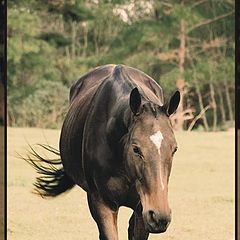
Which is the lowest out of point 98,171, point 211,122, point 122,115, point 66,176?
point 211,122

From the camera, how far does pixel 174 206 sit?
6.98 meters

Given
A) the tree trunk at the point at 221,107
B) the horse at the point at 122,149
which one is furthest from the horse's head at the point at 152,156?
the tree trunk at the point at 221,107

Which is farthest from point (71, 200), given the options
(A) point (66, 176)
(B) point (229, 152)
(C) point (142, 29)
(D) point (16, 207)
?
(C) point (142, 29)

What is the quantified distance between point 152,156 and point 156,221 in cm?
28

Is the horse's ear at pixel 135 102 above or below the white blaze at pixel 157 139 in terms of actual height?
above

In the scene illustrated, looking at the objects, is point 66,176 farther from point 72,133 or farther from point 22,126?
point 22,126

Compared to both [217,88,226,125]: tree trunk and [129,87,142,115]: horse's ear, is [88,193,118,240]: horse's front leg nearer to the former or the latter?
[129,87,142,115]: horse's ear

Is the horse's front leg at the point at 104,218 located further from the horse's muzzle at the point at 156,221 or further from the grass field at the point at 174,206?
the grass field at the point at 174,206

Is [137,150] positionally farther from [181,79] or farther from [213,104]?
[213,104]

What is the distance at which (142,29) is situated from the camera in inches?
647

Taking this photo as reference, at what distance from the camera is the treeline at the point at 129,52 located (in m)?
15.2

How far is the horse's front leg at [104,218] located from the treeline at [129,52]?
431 inches

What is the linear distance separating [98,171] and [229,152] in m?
9.44

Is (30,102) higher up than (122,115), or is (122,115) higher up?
(122,115)
